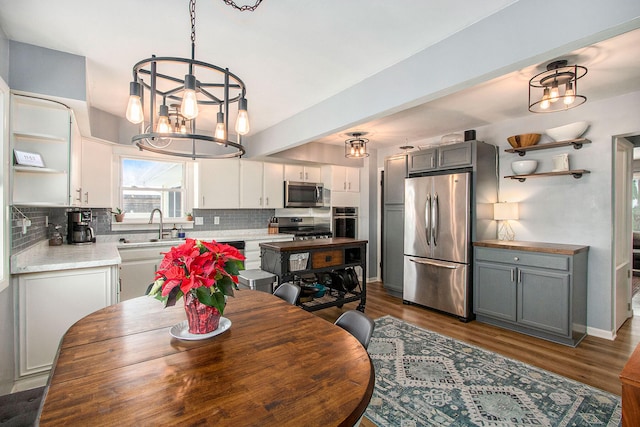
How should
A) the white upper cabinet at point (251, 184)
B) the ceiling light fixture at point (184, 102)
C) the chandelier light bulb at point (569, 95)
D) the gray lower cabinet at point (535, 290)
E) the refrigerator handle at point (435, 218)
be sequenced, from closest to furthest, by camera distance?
the ceiling light fixture at point (184, 102) < the chandelier light bulb at point (569, 95) < the gray lower cabinet at point (535, 290) < the refrigerator handle at point (435, 218) < the white upper cabinet at point (251, 184)

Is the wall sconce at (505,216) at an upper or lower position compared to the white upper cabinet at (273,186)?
lower

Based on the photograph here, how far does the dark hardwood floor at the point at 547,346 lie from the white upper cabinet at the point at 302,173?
2377mm

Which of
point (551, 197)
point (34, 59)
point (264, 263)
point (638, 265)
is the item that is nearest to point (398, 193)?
point (551, 197)

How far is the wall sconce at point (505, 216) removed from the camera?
389cm

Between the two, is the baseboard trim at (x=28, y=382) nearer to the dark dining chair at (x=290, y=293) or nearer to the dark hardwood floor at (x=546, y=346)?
the dark dining chair at (x=290, y=293)

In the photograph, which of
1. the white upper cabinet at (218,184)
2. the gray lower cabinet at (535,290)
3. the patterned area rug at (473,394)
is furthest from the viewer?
the white upper cabinet at (218,184)

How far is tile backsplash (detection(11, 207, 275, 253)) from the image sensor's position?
98.5 inches

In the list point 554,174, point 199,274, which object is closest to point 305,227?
point 554,174

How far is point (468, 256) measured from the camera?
12.4 ft

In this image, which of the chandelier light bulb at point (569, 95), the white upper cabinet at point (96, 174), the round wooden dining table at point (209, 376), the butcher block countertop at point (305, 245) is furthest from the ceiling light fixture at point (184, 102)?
the chandelier light bulb at point (569, 95)

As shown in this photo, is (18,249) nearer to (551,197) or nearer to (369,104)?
(369,104)

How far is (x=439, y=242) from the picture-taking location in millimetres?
4035

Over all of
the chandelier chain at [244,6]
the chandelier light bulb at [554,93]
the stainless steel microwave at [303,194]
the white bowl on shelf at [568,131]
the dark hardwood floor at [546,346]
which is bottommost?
the dark hardwood floor at [546,346]

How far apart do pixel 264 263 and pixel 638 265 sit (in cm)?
744
